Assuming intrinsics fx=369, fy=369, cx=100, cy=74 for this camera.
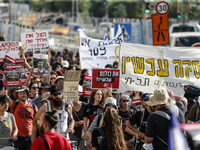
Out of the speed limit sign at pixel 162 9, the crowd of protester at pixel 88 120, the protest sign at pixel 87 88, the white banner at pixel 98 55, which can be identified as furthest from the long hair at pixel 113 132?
the speed limit sign at pixel 162 9

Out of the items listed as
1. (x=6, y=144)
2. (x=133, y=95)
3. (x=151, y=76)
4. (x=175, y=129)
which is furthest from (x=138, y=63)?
(x=175, y=129)

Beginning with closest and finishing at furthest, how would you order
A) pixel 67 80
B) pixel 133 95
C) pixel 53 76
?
pixel 67 80 → pixel 133 95 → pixel 53 76

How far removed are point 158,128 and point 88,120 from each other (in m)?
2.25

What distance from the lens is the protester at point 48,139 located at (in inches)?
157

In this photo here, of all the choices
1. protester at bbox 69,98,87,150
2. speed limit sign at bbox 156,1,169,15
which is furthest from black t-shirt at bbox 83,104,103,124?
speed limit sign at bbox 156,1,169,15

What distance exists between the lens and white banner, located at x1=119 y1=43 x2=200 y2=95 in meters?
7.28

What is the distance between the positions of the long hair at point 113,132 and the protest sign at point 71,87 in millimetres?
2555

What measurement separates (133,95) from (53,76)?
2223 millimetres

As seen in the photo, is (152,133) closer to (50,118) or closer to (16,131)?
(50,118)

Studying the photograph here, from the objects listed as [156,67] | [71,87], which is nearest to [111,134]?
[71,87]

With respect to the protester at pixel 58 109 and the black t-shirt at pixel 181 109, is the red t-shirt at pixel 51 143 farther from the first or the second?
the black t-shirt at pixel 181 109

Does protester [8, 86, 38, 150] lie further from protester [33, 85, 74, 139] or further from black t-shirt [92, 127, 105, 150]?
black t-shirt [92, 127, 105, 150]

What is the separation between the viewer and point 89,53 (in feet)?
38.1

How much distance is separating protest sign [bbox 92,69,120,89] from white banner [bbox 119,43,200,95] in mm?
362
